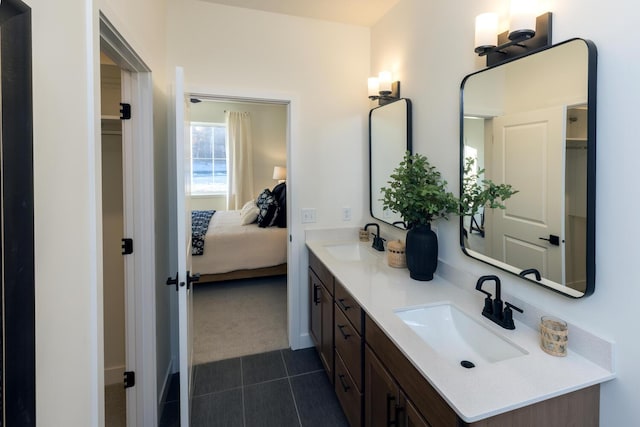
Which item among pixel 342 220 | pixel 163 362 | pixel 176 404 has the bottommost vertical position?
pixel 176 404

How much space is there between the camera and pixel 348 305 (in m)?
1.71

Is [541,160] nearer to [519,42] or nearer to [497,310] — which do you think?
[519,42]

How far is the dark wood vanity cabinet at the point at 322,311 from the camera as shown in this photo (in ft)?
6.72

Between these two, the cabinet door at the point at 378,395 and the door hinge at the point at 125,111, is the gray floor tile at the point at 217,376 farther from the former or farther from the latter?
the door hinge at the point at 125,111

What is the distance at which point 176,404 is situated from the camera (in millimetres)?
2047

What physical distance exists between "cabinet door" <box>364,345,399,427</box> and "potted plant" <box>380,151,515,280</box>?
0.57 m

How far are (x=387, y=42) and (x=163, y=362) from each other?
107 inches

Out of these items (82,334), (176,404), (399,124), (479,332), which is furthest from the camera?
(399,124)

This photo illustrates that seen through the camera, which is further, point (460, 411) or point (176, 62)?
point (176, 62)

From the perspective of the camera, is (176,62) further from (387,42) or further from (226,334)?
(226,334)

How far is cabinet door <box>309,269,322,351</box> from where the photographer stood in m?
2.30

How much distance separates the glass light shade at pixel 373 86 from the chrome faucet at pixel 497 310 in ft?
5.40

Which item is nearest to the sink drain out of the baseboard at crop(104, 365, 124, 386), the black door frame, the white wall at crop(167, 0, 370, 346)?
the black door frame

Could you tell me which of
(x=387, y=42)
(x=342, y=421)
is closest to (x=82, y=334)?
(x=342, y=421)
